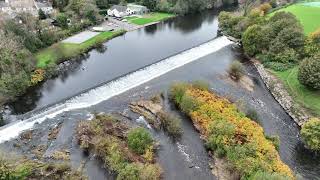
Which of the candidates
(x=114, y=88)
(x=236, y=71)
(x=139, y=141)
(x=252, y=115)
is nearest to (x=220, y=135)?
(x=252, y=115)

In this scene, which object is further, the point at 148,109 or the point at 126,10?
the point at 126,10

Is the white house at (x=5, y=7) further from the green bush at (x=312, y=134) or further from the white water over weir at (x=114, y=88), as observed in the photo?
the green bush at (x=312, y=134)

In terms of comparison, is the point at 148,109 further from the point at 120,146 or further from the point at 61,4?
the point at 61,4

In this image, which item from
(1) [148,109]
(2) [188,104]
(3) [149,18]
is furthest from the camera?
(3) [149,18]

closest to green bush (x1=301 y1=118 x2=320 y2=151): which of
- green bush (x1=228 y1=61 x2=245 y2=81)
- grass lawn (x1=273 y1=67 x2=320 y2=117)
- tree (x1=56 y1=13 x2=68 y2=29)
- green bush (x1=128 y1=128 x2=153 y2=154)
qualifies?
grass lawn (x1=273 y1=67 x2=320 y2=117)

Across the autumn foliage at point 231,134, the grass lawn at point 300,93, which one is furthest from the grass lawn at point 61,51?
the grass lawn at point 300,93

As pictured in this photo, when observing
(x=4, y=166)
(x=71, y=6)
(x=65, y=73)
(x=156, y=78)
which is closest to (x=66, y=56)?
(x=65, y=73)
